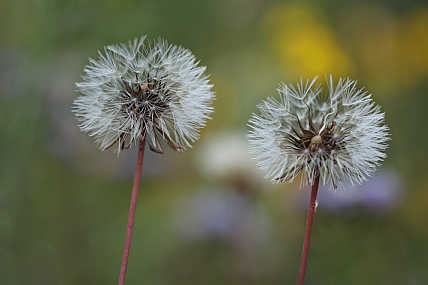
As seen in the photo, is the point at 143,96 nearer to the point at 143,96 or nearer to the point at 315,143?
the point at 143,96

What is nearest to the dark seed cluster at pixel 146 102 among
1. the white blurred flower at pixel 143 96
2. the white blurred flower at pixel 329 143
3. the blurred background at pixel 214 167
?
the white blurred flower at pixel 143 96

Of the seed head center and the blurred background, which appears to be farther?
the blurred background

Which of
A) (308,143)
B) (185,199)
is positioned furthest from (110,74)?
(185,199)

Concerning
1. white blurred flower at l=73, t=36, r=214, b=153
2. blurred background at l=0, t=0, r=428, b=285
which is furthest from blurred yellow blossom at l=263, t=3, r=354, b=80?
white blurred flower at l=73, t=36, r=214, b=153

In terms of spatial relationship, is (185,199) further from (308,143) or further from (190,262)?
(308,143)

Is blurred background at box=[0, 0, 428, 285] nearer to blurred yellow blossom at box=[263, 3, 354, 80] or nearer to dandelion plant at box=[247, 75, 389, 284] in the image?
blurred yellow blossom at box=[263, 3, 354, 80]

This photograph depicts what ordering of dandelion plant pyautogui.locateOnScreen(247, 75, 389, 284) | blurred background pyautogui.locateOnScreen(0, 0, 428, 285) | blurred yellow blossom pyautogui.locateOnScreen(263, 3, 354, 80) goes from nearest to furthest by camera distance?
dandelion plant pyautogui.locateOnScreen(247, 75, 389, 284), blurred background pyautogui.locateOnScreen(0, 0, 428, 285), blurred yellow blossom pyautogui.locateOnScreen(263, 3, 354, 80)
